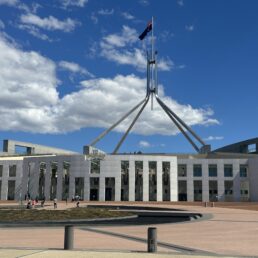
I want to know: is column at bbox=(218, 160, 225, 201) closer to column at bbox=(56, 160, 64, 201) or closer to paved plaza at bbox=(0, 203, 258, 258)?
column at bbox=(56, 160, 64, 201)

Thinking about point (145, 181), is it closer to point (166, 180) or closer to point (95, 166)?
point (166, 180)

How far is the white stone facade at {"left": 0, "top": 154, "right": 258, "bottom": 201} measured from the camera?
78.4m

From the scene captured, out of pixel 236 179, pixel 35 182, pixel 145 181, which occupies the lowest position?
pixel 35 182

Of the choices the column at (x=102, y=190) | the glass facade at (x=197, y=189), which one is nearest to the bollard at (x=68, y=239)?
the column at (x=102, y=190)

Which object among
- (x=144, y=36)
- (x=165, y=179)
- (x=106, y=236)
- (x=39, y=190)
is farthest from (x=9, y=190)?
(x=106, y=236)

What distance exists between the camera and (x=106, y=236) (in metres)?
18.2

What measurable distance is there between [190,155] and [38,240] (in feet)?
250

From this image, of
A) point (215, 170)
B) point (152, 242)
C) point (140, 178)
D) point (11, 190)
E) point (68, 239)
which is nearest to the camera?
point (152, 242)

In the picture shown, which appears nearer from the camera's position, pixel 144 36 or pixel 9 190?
pixel 9 190

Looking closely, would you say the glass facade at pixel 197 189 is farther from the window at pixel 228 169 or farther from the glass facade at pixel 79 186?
the glass facade at pixel 79 186

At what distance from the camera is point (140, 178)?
271 feet

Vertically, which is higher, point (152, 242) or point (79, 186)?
point (79, 186)

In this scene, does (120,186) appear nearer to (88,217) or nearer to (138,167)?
(138,167)

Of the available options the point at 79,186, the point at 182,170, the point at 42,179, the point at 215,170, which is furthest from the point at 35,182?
the point at 215,170
